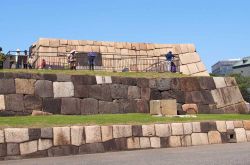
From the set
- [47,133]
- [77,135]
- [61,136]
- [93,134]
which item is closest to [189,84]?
[93,134]

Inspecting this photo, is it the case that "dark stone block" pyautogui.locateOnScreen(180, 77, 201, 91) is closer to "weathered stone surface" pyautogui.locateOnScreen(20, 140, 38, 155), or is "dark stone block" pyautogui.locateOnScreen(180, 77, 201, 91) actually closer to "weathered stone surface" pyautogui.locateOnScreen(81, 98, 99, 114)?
"weathered stone surface" pyautogui.locateOnScreen(81, 98, 99, 114)

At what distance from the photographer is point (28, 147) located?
13.5 metres

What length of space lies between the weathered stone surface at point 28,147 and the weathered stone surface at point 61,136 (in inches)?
26.9

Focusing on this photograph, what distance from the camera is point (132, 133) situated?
15586 mm

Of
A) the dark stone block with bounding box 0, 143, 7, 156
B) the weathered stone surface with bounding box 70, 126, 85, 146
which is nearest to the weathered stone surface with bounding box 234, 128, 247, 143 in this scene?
the weathered stone surface with bounding box 70, 126, 85, 146

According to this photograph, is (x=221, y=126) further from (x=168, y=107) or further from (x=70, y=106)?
(x=70, y=106)

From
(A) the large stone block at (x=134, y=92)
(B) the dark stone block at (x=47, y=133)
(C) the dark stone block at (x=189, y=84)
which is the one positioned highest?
(C) the dark stone block at (x=189, y=84)

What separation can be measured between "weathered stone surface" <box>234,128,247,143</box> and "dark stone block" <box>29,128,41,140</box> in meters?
8.49

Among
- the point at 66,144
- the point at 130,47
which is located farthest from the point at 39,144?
the point at 130,47

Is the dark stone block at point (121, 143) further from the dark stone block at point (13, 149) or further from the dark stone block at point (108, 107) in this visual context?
the dark stone block at point (108, 107)

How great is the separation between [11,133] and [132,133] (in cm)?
439

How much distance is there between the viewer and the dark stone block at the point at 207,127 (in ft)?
56.7

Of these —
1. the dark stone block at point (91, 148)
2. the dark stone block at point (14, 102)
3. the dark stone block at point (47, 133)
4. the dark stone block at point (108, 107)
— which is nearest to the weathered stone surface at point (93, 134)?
the dark stone block at point (91, 148)

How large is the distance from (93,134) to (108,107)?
6.41 m
